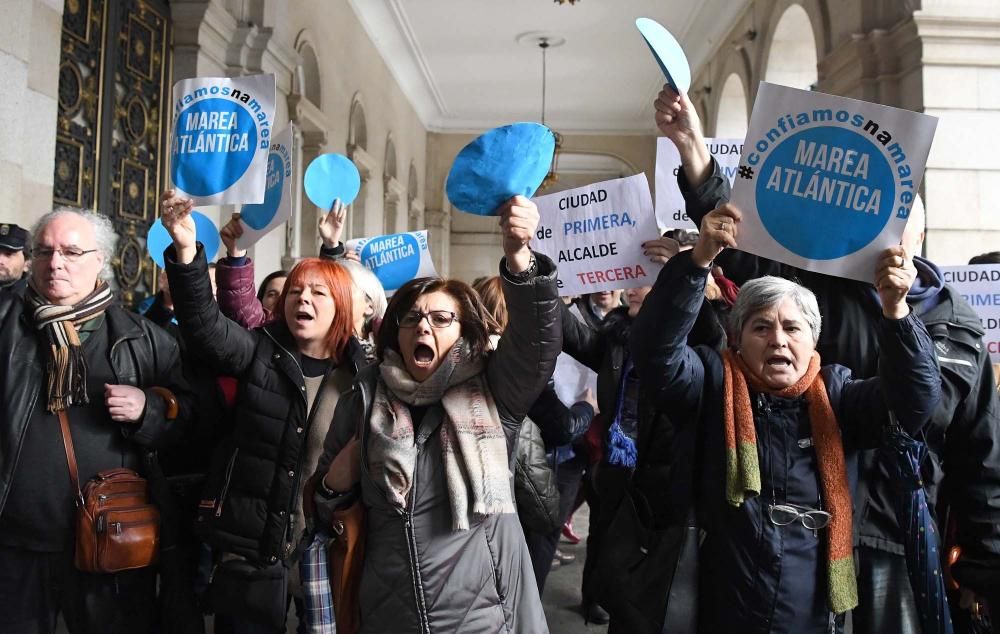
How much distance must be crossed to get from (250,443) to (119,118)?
14.2 feet

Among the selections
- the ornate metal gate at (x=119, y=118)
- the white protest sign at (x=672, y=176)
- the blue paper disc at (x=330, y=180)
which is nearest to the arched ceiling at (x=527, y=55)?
the ornate metal gate at (x=119, y=118)

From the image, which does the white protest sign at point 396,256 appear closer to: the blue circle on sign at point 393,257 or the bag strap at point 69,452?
the blue circle on sign at point 393,257

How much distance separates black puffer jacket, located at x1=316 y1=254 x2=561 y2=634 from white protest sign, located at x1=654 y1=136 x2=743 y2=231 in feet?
5.82

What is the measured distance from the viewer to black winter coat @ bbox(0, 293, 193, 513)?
6.94ft

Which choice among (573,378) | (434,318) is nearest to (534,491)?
(434,318)

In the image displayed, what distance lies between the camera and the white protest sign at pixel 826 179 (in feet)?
6.04

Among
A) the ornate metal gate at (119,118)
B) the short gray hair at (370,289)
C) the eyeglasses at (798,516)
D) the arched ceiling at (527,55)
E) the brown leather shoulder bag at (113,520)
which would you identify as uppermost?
the arched ceiling at (527,55)

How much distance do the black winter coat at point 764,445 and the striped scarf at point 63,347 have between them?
5.00ft

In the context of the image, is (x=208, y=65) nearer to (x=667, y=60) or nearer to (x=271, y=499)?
(x=271, y=499)

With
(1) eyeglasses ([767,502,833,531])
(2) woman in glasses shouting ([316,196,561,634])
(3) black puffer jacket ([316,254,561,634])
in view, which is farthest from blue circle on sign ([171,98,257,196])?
(1) eyeglasses ([767,502,833,531])

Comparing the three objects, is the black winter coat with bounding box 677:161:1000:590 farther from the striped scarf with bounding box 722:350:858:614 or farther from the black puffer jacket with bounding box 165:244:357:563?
the black puffer jacket with bounding box 165:244:357:563

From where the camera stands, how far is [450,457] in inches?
72.3

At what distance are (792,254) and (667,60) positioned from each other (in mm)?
560

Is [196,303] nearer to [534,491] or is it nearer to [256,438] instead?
[256,438]
